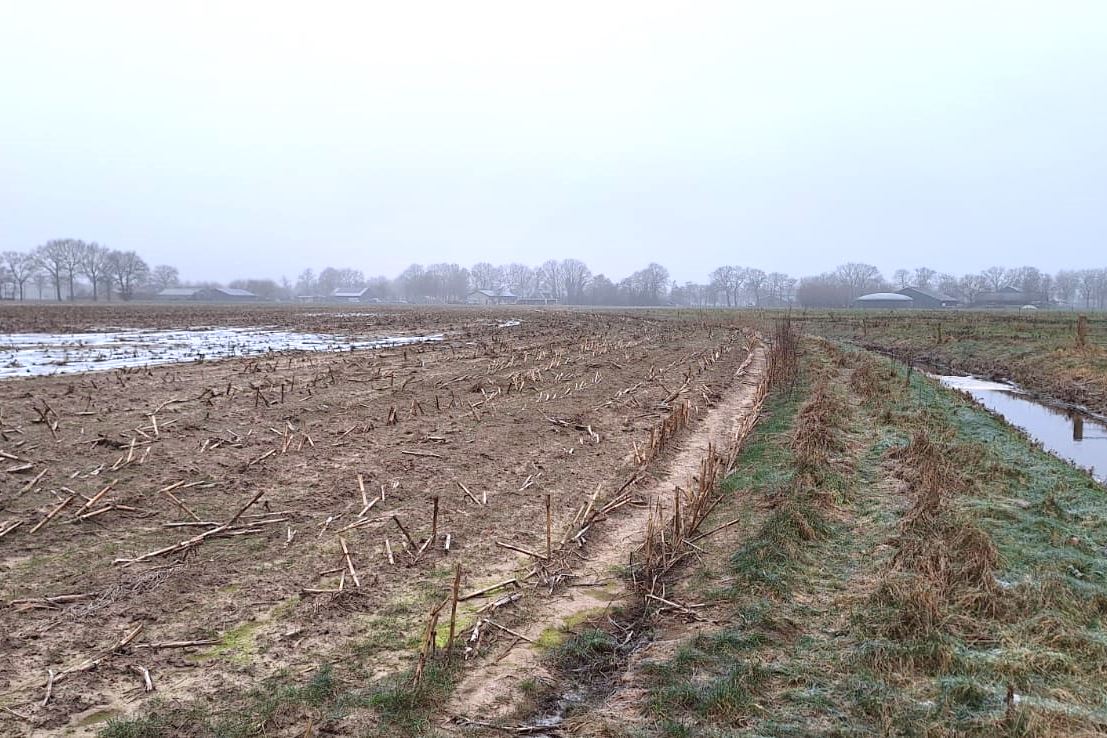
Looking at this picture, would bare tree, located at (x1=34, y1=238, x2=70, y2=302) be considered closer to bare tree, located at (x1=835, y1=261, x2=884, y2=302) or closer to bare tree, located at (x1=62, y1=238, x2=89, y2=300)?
bare tree, located at (x1=62, y1=238, x2=89, y2=300)

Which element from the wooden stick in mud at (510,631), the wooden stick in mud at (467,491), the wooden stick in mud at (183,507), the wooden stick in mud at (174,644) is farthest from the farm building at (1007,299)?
the wooden stick in mud at (174,644)

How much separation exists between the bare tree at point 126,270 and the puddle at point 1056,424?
151711 millimetres

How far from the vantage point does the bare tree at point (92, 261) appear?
137375mm

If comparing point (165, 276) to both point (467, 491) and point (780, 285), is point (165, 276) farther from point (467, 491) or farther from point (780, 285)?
point (467, 491)

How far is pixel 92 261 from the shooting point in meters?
138

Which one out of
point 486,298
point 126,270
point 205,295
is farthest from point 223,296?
point 486,298

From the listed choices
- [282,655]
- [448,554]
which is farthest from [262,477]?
[282,655]

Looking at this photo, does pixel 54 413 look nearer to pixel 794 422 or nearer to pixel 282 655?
pixel 282 655

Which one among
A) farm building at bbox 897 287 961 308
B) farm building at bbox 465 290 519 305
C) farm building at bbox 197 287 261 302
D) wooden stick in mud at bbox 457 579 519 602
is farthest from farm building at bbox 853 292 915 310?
farm building at bbox 197 287 261 302

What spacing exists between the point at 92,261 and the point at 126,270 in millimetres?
6129

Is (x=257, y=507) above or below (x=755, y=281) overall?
below

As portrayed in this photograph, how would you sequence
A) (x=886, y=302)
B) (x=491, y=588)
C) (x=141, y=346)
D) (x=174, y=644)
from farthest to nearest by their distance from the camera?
(x=886, y=302)
(x=141, y=346)
(x=491, y=588)
(x=174, y=644)

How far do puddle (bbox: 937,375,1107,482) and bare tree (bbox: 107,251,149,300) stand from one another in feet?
498

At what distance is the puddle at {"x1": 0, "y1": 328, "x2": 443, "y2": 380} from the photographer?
22166 millimetres
